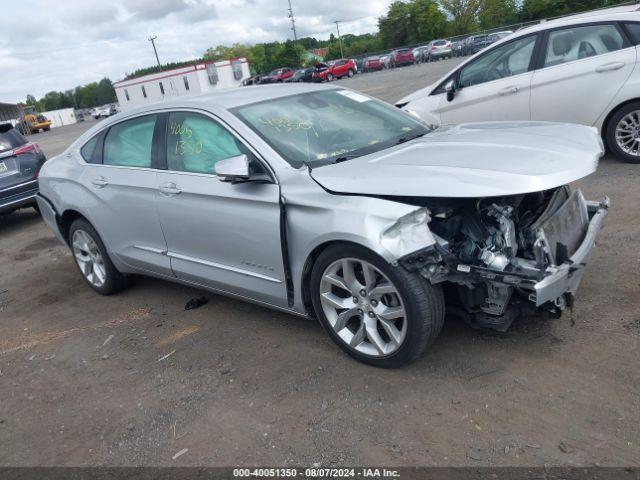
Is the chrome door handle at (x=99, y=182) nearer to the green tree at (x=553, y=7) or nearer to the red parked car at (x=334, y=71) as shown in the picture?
the red parked car at (x=334, y=71)

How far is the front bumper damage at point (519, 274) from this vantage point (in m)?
2.90

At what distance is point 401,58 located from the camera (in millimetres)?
48344

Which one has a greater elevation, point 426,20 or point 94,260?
point 426,20

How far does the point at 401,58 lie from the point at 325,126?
47070 millimetres

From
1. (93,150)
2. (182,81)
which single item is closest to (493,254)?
(93,150)

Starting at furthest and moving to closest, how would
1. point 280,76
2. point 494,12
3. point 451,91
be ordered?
point 494,12 < point 280,76 < point 451,91

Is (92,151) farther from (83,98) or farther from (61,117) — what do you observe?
(83,98)

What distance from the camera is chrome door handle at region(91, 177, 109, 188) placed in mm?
4812

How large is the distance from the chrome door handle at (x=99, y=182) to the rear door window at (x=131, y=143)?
16 centimetres

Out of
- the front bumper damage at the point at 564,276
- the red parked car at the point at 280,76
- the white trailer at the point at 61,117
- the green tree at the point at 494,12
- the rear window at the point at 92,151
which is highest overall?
the green tree at the point at 494,12

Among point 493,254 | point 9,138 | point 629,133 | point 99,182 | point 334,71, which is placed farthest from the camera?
point 334,71

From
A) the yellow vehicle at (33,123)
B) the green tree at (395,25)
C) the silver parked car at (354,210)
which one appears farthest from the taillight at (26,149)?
the green tree at (395,25)

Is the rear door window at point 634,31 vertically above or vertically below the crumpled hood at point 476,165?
above

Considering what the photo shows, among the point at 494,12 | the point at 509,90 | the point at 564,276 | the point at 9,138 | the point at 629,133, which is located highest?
the point at 494,12
